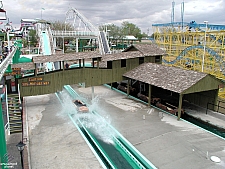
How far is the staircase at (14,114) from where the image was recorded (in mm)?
13883

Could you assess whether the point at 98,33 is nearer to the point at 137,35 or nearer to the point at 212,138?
the point at 212,138

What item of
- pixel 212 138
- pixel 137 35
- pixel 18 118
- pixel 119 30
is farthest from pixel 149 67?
pixel 137 35

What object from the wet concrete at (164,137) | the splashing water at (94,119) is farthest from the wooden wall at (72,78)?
the wet concrete at (164,137)

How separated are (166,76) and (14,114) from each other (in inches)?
446

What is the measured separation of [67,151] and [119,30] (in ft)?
258

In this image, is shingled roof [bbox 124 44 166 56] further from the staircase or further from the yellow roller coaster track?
the staircase

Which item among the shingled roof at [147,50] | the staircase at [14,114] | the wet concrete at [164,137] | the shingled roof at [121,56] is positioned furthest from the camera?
the shingled roof at [147,50]

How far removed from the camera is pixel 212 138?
1222cm

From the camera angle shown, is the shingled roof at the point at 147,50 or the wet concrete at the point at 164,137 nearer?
the wet concrete at the point at 164,137

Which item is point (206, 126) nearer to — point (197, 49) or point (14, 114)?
point (14, 114)

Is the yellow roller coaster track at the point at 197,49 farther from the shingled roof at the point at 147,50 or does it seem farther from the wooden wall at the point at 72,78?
the wooden wall at the point at 72,78

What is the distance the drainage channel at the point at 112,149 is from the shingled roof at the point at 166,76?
5.04 metres

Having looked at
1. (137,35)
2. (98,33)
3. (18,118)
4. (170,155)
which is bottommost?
(170,155)

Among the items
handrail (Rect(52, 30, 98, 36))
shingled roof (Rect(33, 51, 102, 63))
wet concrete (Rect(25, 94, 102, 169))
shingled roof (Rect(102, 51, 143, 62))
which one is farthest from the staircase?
handrail (Rect(52, 30, 98, 36))
